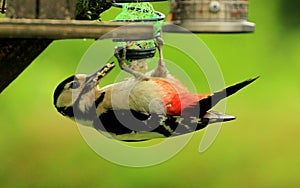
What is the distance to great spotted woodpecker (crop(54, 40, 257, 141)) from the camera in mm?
3900

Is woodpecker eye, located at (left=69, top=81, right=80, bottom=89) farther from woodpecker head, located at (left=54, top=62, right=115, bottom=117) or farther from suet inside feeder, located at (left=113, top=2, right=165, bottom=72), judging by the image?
suet inside feeder, located at (left=113, top=2, right=165, bottom=72)

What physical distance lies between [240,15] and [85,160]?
2623 mm

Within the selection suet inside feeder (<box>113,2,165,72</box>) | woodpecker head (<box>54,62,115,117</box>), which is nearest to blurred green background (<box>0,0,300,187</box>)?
woodpecker head (<box>54,62,115,117</box>)

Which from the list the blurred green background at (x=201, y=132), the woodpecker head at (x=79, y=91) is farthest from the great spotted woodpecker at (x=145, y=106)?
the blurred green background at (x=201, y=132)

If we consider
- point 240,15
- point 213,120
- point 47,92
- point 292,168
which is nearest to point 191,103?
point 213,120

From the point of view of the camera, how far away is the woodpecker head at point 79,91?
13.2 ft

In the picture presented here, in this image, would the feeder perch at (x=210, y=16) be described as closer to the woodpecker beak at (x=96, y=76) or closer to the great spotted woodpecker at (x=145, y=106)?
the great spotted woodpecker at (x=145, y=106)

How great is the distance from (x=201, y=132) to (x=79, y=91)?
188 centimetres

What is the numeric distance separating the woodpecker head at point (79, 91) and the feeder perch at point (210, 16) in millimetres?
622

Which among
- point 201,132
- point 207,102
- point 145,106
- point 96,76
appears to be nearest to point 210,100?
point 207,102

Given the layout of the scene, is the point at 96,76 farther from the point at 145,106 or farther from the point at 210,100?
the point at 210,100

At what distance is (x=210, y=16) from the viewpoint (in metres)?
3.38

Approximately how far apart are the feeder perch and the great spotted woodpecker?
0.42 m

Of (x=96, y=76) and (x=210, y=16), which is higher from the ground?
(x=210, y=16)
